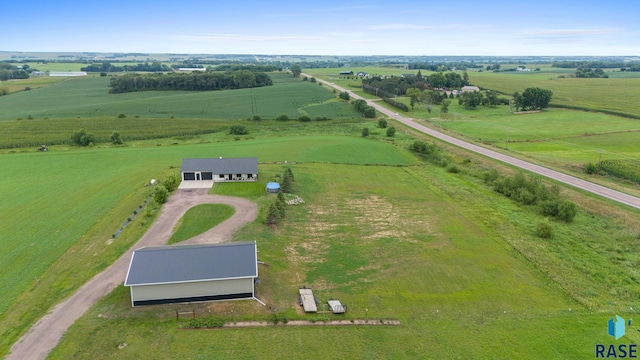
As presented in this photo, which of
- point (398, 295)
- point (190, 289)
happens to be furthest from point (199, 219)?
point (398, 295)

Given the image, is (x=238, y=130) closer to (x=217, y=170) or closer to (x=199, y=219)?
(x=217, y=170)

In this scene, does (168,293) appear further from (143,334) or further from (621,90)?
(621,90)

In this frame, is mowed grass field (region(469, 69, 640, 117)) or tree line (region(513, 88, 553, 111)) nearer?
tree line (region(513, 88, 553, 111))

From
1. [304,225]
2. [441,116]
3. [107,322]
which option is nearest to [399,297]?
[304,225]

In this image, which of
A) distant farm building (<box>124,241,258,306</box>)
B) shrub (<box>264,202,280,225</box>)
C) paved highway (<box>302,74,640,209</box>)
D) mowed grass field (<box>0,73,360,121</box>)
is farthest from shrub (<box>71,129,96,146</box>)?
paved highway (<box>302,74,640,209</box>)

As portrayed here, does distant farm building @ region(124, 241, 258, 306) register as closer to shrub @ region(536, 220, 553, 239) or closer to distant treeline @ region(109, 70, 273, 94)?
shrub @ region(536, 220, 553, 239)

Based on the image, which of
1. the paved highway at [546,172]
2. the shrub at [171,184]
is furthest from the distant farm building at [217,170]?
the paved highway at [546,172]
